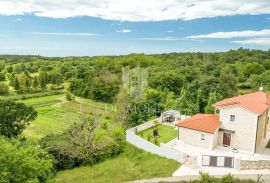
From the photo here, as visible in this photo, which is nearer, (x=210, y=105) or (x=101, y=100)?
(x=210, y=105)

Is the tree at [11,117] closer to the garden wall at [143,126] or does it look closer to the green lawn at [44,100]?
the garden wall at [143,126]

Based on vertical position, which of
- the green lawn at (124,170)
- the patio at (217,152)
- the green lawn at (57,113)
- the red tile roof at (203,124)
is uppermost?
the red tile roof at (203,124)

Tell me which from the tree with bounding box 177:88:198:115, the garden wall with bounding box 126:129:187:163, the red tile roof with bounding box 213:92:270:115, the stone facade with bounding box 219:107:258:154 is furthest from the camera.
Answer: the tree with bounding box 177:88:198:115

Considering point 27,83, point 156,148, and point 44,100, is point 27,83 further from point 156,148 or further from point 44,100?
point 156,148

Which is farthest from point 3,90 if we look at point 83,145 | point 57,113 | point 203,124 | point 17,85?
point 203,124

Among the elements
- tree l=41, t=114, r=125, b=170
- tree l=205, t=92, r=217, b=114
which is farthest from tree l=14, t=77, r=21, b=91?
tree l=205, t=92, r=217, b=114

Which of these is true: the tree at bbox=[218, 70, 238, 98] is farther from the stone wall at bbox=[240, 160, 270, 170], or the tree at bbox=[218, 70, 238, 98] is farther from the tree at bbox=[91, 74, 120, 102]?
the stone wall at bbox=[240, 160, 270, 170]

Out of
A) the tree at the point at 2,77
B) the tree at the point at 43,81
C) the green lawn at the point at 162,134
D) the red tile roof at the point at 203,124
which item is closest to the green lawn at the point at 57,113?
the tree at the point at 43,81
